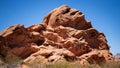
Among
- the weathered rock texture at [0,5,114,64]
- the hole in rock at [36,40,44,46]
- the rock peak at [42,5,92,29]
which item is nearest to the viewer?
the weathered rock texture at [0,5,114,64]

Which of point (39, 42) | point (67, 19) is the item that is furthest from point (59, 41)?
point (67, 19)

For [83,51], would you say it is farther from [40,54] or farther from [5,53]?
[5,53]

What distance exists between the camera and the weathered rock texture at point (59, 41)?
92.9ft

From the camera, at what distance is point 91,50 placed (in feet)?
107

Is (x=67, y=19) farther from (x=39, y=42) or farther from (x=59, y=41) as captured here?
(x=39, y=42)

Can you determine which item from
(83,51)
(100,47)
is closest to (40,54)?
(83,51)

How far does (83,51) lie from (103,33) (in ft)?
25.7

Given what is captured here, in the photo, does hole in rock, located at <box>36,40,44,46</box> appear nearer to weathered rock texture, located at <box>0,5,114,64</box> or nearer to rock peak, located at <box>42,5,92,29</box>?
weathered rock texture, located at <box>0,5,114,64</box>

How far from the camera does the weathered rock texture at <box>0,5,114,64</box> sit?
28.3 meters

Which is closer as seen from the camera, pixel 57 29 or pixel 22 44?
pixel 22 44

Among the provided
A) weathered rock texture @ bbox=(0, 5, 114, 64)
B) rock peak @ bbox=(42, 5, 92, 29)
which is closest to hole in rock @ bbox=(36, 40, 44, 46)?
weathered rock texture @ bbox=(0, 5, 114, 64)

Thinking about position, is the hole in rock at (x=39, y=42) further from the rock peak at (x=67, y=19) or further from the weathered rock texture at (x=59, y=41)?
the rock peak at (x=67, y=19)

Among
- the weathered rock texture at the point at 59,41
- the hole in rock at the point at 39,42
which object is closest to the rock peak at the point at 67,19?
the weathered rock texture at the point at 59,41

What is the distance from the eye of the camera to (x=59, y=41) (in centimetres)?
3203
